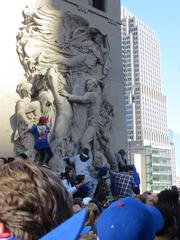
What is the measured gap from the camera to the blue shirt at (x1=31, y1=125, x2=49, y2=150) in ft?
39.9

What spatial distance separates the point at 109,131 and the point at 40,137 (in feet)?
13.5

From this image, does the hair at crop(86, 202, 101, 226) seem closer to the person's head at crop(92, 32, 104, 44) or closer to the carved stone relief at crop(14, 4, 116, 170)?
the carved stone relief at crop(14, 4, 116, 170)

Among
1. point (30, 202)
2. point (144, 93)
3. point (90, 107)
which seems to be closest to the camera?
point (30, 202)

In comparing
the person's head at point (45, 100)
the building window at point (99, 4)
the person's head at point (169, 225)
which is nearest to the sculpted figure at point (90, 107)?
the person's head at point (45, 100)

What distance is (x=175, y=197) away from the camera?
4.52m

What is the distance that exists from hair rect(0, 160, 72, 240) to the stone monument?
36.6ft

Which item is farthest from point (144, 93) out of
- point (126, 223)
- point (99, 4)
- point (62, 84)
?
point (126, 223)

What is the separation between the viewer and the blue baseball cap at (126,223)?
190 cm

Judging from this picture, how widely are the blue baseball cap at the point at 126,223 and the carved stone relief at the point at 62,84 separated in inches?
430

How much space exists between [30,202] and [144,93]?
12107cm

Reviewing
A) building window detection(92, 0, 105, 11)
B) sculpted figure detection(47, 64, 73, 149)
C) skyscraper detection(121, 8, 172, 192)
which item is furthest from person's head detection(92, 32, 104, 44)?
skyscraper detection(121, 8, 172, 192)

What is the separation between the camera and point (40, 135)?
12.3 m

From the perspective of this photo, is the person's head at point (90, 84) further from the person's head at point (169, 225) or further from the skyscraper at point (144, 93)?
the skyscraper at point (144, 93)

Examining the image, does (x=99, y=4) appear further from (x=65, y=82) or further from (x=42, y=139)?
(x=42, y=139)
